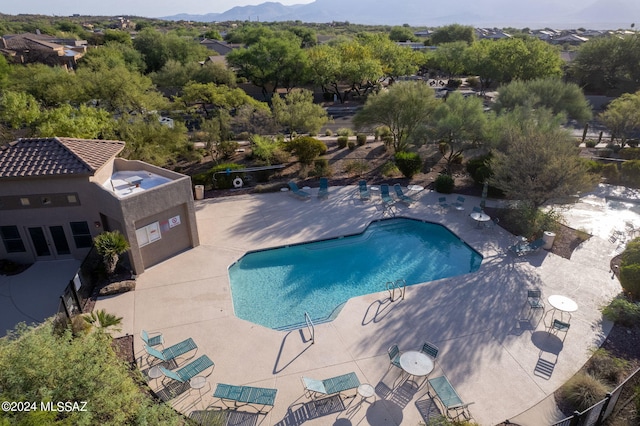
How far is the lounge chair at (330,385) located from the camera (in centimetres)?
1063

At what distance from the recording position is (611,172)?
81.7 ft

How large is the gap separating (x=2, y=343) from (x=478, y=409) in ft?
36.0

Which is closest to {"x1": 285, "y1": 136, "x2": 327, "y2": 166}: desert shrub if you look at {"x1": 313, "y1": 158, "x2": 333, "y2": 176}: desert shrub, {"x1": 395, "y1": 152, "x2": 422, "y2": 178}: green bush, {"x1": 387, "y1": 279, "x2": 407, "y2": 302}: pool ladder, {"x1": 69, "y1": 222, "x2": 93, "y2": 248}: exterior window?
{"x1": 313, "y1": 158, "x2": 333, "y2": 176}: desert shrub

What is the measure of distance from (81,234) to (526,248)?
1884cm

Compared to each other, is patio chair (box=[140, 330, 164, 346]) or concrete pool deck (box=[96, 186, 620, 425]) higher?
patio chair (box=[140, 330, 164, 346])

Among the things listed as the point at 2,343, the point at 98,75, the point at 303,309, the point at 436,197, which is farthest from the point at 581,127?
the point at 2,343

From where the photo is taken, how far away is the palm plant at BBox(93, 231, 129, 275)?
1504 cm

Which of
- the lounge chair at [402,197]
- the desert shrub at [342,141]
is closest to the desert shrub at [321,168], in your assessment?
the lounge chair at [402,197]

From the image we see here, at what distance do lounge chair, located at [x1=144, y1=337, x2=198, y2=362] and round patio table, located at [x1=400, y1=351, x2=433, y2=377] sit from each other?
20.4ft

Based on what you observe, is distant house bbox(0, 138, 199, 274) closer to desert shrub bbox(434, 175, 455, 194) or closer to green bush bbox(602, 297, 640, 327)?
desert shrub bbox(434, 175, 455, 194)

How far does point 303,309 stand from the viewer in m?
14.9

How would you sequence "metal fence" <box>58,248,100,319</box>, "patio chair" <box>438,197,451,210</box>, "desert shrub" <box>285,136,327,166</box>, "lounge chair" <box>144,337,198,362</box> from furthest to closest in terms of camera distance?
"desert shrub" <box>285,136,327,166</box>
"patio chair" <box>438,197,451,210</box>
"metal fence" <box>58,248,100,319</box>
"lounge chair" <box>144,337,198,362</box>

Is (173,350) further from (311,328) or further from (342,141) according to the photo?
(342,141)

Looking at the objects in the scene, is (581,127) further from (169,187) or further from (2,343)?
(2,343)
